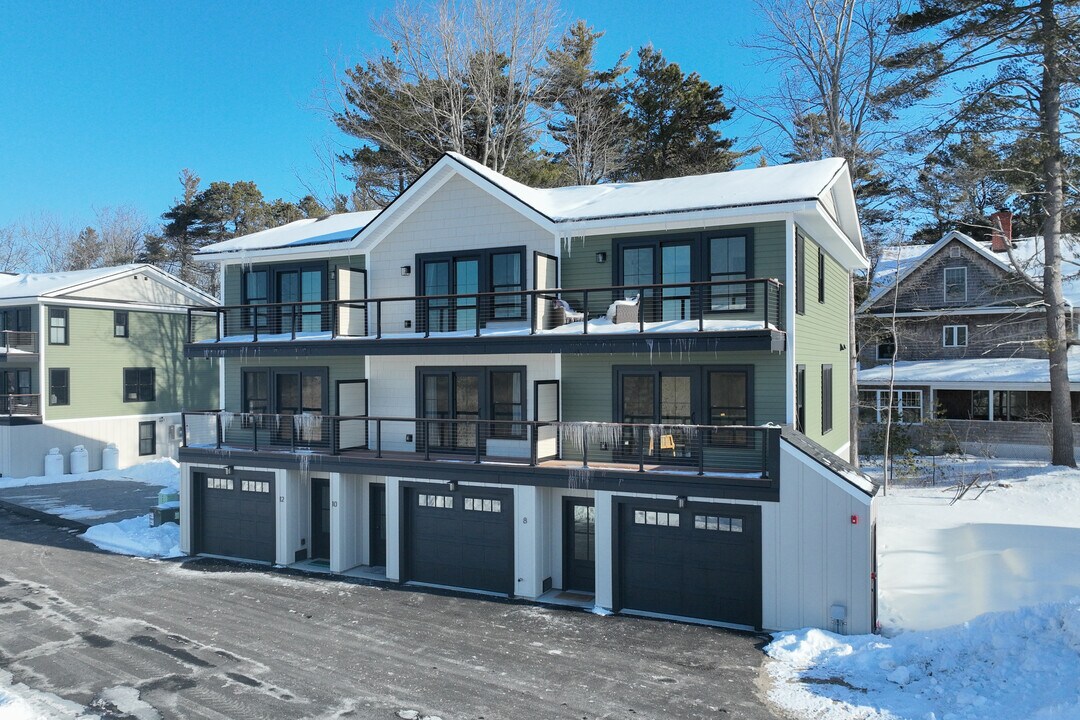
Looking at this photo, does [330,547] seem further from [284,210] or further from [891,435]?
[284,210]

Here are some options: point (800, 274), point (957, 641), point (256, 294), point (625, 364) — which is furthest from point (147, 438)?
point (957, 641)

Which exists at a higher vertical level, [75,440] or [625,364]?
[625,364]

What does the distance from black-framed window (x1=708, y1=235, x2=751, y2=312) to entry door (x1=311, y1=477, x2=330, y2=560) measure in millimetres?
10351

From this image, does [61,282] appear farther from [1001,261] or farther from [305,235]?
[1001,261]

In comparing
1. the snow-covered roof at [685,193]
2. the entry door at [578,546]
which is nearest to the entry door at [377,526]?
the entry door at [578,546]

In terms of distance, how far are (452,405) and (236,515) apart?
20.9 ft

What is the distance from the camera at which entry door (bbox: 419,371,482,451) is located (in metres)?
17.0

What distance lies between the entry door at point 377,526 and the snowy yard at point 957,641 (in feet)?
30.7

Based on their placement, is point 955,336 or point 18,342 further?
point 955,336

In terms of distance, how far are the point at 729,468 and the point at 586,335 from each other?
3.75m

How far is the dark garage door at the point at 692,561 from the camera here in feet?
43.8

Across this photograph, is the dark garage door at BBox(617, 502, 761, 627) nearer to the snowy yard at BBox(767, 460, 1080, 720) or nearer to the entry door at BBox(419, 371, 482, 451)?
the snowy yard at BBox(767, 460, 1080, 720)

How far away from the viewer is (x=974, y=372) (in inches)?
1259

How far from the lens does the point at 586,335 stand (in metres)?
14.7
